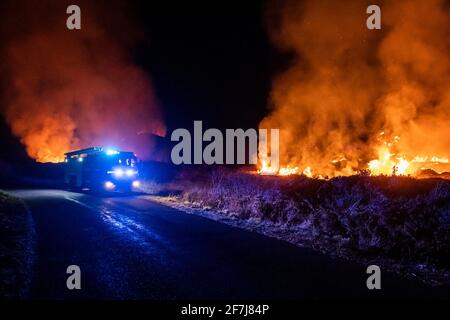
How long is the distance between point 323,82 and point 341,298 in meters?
22.1

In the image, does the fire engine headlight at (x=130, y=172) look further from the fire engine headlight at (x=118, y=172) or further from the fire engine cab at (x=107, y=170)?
the fire engine headlight at (x=118, y=172)

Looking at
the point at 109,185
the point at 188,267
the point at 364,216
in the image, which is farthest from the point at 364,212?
the point at 109,185

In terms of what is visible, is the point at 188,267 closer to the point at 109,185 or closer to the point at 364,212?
the point at 364,212

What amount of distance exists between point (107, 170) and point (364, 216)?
58.4 ft

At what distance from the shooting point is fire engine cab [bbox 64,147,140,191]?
880 inches

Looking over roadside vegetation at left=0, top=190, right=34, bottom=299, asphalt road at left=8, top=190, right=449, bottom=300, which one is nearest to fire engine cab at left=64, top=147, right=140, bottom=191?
roadside vegetation at left=0, top=190, right=34, bottom=299

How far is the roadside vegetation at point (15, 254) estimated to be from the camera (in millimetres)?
5129

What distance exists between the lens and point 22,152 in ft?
157

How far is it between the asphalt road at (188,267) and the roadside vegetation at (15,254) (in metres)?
0.21

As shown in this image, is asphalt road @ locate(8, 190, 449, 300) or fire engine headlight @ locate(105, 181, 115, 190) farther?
fire engine headlight @ locate(105, 181, 115, 190)

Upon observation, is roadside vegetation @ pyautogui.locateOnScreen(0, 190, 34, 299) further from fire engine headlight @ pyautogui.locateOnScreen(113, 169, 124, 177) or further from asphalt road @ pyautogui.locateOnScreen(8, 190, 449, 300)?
fire engine headlight @ pyautogui.locateOnScreen(113, 169, 124, 177)

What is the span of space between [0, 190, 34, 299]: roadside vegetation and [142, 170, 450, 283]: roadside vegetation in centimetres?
586

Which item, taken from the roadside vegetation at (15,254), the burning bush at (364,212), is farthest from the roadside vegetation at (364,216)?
the roadside vegetation at (15,254)
